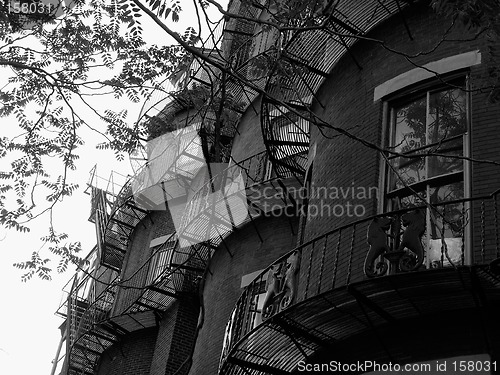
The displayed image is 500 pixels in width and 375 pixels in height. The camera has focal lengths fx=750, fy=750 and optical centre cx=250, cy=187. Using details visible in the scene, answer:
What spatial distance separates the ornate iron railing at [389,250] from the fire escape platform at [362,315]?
0.70ft

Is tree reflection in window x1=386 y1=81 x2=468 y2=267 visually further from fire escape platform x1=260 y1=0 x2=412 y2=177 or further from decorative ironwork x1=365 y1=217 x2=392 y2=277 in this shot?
fire escape platform x1=260 y1=0 x2=412 y2=177

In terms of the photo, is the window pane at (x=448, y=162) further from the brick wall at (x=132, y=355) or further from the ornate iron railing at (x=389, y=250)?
the brick wall at (x=132, y=355)

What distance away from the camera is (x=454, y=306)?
28.9 ft

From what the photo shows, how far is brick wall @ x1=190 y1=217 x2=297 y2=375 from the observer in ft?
50.7

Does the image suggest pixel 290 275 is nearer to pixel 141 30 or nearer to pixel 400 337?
pixel 400 337

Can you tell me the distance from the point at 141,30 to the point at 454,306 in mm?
4960

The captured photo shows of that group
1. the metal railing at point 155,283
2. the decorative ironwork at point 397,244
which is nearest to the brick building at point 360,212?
the decorative ironwork at point 397,244

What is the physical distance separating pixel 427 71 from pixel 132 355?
12792mm

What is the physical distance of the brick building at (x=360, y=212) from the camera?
8750mm

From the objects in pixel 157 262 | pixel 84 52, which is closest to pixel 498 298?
pixel 84 52

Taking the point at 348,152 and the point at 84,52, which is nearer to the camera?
the point at 84,52

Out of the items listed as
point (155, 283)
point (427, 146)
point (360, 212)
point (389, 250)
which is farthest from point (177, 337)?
point (427, 146)

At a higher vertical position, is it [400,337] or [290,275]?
[290,275]
